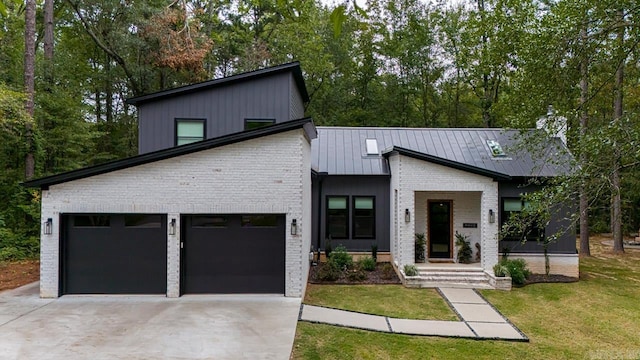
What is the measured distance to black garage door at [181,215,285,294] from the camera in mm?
9578

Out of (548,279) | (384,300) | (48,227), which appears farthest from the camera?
(548,279)

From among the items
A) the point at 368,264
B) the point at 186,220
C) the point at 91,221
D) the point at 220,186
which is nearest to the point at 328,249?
the point at 368,264

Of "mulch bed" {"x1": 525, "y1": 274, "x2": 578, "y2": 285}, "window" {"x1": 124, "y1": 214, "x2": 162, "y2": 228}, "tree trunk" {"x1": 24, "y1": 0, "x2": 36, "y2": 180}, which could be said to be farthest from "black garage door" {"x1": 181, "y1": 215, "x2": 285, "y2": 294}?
"tree trunk" {"x1": 24, "y1": 0, "x2": 36, "y2": 180}

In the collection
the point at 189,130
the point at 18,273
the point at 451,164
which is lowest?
the point at 18,273

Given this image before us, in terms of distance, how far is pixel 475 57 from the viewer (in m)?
23.0

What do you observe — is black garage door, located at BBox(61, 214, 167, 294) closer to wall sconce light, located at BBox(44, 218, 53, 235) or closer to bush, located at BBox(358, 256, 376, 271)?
wall sconce light, located at BBox(44, 218, 53, 235)

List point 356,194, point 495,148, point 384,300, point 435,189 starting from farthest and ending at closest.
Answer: point 495,148
point 356,194
point 435,189
point 384,300

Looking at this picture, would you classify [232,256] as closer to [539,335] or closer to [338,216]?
[338,216]

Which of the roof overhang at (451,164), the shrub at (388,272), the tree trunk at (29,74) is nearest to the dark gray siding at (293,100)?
the roof overhang at (451,164)

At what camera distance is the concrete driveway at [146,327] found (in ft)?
20.5

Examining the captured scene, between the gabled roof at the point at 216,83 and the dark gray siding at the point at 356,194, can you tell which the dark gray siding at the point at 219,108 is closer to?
the gabled roof at the point at 216,83

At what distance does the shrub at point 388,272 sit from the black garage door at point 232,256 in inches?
151

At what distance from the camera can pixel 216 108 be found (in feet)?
41.4

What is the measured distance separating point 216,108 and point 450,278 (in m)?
9.30
